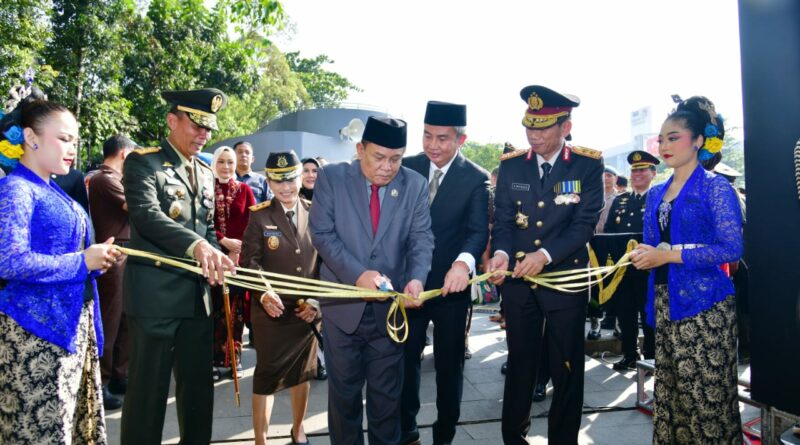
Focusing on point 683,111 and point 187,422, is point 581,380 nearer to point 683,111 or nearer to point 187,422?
point 683,111

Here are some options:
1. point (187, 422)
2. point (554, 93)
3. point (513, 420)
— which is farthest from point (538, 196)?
point (187, 422)

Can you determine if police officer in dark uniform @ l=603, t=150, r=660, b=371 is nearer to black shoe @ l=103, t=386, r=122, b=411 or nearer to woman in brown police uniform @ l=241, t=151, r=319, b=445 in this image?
woman in brown police uniform @ l=241, t=151, r=319, b=445

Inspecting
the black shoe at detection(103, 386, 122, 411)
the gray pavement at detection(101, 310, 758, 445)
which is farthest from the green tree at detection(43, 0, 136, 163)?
the black shoe at detection(103, 386, 122, 411)

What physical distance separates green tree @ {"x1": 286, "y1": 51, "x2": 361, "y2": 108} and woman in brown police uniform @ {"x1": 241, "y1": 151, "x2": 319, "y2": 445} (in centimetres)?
4145

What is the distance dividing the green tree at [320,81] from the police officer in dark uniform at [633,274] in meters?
39.4

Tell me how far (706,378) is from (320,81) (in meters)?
45.3

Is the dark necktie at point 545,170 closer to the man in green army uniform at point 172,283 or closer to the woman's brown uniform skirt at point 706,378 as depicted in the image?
the woman's brown uniform skirt at point 706,378

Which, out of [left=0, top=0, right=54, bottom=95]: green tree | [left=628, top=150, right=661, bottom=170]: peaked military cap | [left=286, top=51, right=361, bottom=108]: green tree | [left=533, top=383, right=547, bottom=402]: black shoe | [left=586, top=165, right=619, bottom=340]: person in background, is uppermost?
[left=286, top=51, right=361, bottom=108]: green tree

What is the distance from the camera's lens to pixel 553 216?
326cm

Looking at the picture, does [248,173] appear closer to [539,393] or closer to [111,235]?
[111,235]

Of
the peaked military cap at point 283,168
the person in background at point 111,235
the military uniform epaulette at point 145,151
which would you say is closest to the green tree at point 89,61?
the person in background at point 111,235

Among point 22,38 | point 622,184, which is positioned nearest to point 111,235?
point 622,184

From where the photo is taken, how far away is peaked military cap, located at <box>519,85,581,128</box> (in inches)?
125

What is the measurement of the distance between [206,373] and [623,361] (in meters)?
4.35
